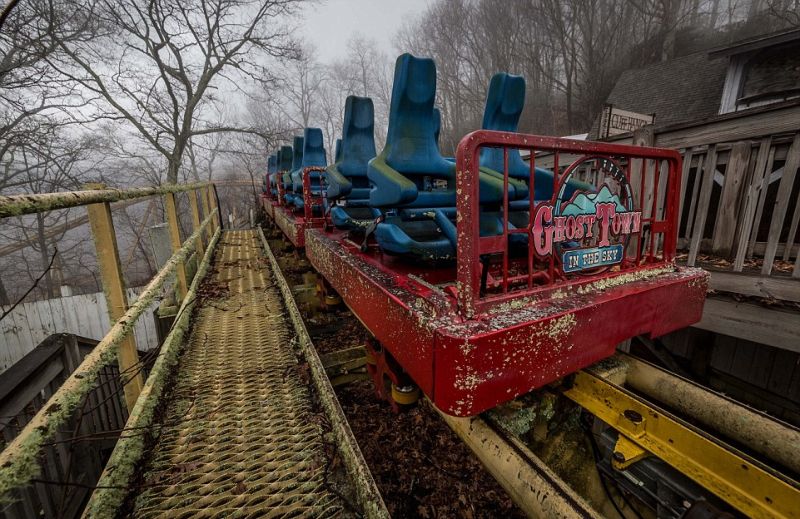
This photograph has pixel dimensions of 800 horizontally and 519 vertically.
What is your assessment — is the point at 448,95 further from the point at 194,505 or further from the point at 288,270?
the point at 194,505

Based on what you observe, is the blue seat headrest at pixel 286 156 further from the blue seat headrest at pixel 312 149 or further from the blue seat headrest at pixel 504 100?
the blue seat headrest at pixel 504 100

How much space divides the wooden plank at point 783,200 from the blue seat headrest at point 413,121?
8.41 ft

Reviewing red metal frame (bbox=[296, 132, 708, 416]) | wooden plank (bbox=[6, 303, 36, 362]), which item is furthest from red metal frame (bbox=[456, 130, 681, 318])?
wooden plank (bbox=[6, 303, 36, 362])

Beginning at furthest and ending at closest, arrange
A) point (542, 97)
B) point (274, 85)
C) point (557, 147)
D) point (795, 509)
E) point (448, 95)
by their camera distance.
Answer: point (448, 95) → point (542, 97) → point (274, 85) → point (557, 147) → point (795, 509)

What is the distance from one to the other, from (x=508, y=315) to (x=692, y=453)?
2.87ft

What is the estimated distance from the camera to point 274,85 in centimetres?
1360

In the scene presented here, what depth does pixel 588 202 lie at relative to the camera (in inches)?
61.1

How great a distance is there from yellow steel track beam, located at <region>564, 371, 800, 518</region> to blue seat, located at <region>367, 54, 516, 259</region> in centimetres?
105

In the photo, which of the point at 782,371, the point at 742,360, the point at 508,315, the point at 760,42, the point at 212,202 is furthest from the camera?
the point at 760,42

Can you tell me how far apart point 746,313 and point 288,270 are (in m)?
5.23

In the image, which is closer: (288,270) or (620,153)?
(620,153)

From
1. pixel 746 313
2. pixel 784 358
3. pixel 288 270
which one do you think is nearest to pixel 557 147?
pixel 746 313

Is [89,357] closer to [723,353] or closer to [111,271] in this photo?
[111,271]

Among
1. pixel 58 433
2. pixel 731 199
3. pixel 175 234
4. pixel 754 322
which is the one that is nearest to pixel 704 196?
pixel 731 199
